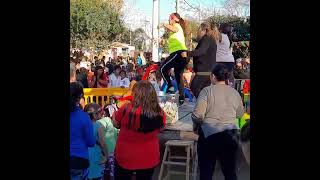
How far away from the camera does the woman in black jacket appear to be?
6.10m

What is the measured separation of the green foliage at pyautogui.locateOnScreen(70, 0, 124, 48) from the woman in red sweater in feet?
65.5

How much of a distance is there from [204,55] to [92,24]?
2012 cm

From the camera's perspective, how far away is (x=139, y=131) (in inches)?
167

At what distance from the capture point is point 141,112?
13.9 ft

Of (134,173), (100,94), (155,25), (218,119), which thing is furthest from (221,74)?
(155,25)

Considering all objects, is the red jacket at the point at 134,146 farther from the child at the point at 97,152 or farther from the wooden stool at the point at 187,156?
the wooden stool at the point at 187,156

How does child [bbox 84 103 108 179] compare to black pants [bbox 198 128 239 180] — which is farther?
child [bbox 84 103 108 179]

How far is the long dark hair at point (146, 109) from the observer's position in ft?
13.9

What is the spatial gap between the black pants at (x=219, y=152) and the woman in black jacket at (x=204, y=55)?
1957mm

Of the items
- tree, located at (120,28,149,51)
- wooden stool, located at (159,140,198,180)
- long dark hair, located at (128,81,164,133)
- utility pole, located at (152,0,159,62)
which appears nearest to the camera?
long dark hair, located at (128,81,164,133)

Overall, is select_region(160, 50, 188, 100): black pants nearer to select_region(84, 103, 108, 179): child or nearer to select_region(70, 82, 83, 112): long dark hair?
select_region(84, 103, 108, 179): child

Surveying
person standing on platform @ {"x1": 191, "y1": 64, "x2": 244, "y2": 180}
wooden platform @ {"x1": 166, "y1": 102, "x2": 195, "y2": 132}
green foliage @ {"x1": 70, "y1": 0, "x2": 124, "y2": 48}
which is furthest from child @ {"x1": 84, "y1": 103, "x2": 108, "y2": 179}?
green foliage @ {"x1": 70, "y1": 0, "x2": 124, "y2": 48}
